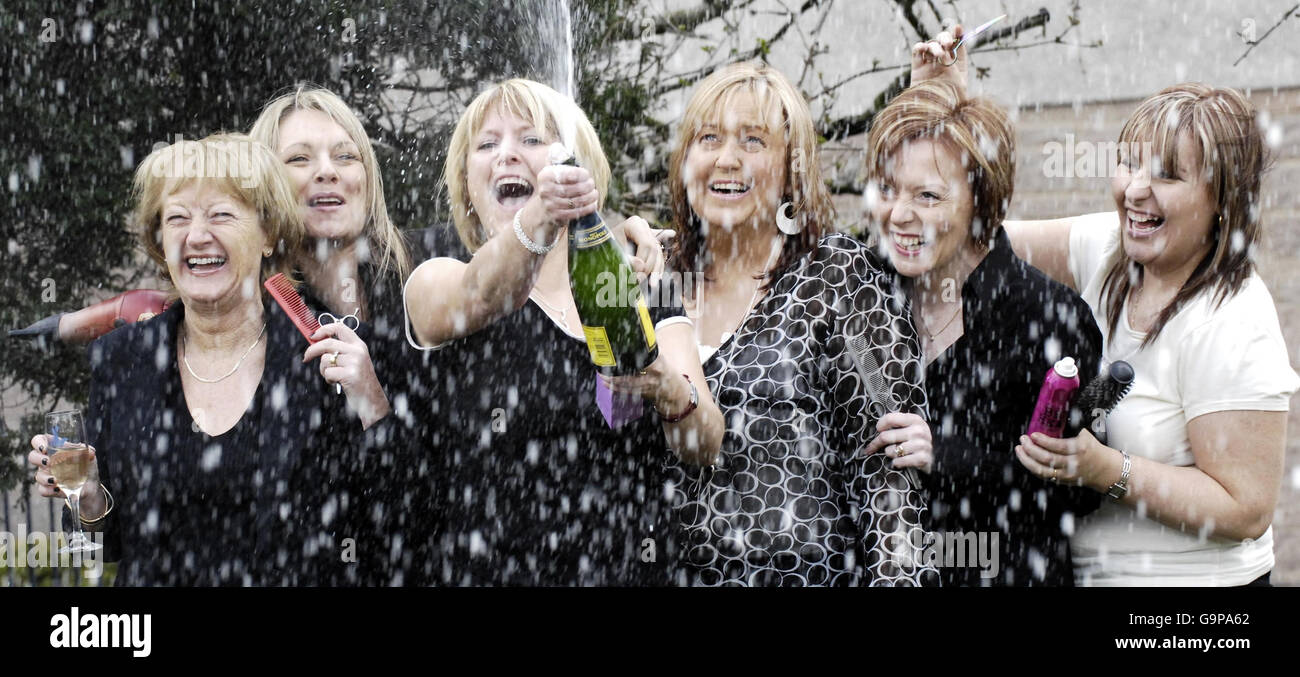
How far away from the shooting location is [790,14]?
16.8ft

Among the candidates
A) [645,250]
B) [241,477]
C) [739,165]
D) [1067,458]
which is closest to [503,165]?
[645,250]

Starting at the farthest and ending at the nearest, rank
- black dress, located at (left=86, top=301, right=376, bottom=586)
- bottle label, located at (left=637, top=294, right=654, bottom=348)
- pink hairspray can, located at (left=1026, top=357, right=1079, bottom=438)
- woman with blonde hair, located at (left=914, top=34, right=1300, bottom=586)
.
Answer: black dress, located at (left=86, top=301, right=376, bottom=586) → woman with blonde hair, located at (left=914, top=34, right=1300, bottom=586) → pink hairspray can, located at (left=1026, top=357, right=1079, bottom=438) → bottle label, located at (left=637, top=294, right=654, bottom=348)

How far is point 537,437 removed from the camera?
2760mm

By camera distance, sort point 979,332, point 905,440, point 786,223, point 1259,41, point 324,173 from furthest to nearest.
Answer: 1. point 1259,41
2. point 324,173
3. point 786,223
4. point 979,332
5. point 905,440

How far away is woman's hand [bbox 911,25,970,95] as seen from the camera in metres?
3.12

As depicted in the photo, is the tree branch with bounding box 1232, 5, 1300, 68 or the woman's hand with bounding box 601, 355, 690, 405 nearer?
the woman's hand with bounding box 601, 355, 690, 405

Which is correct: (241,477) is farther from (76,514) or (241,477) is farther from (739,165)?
(739,165)

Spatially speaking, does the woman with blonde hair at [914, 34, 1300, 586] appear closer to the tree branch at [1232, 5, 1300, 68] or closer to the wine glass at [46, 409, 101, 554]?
the wine glass at [46, 409, 101, 554]

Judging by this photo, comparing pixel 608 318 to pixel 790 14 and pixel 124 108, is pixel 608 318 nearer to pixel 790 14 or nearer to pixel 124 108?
pixel 790 14

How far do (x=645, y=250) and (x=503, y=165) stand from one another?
0.41m

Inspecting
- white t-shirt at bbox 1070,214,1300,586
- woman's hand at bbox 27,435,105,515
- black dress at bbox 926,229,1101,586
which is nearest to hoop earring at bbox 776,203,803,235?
black dress at bbox 926,229,1101,586

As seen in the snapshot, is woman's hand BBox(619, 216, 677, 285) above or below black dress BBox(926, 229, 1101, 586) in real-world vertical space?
above

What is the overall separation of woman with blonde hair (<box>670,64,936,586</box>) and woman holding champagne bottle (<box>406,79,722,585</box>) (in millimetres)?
137
